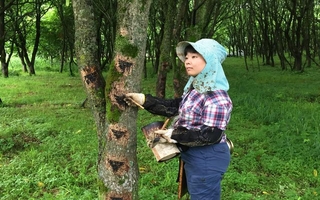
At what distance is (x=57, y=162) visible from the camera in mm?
4871

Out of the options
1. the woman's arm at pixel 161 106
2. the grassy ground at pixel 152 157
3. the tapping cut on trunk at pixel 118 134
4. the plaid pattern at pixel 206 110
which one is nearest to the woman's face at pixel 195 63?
the plaid pattern at pixel 206 110

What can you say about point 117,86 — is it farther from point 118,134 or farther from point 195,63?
point 195,63

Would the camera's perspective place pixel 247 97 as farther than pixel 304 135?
Yes

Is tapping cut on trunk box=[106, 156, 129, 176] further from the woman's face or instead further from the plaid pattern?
the woman's face

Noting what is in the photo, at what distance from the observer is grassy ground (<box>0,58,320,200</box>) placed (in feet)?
13.4

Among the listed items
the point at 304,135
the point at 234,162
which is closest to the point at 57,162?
the point at 234,162

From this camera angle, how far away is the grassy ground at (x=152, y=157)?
407cm

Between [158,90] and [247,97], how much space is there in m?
2.79

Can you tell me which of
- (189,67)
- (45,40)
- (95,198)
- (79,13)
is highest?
(45,40)

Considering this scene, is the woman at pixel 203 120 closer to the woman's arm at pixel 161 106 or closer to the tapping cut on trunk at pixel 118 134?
the woman's arm at pixel 161 106

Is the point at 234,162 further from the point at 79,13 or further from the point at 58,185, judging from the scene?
the point at 79,13

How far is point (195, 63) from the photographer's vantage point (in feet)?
7.88

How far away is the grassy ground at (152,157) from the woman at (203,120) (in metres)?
1.44

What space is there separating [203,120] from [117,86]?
0.72 meters
